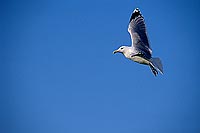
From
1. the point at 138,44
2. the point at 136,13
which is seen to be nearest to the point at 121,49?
the point at 138,44

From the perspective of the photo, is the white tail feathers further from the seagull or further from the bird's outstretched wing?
the bird's outstretched wing

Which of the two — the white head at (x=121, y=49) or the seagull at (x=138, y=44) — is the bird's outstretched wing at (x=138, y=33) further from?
the white head at (x=121, y=49)

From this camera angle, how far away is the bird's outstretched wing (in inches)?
233

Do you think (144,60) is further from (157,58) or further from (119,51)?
(119,51)

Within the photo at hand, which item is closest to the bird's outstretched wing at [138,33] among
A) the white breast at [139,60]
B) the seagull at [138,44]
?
the seagull at [138,44]

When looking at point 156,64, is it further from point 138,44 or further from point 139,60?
point 138,44

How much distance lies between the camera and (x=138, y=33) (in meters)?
5.98

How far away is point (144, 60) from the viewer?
5.82 metres

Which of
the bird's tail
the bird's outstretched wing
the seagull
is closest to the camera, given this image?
the bird's tail

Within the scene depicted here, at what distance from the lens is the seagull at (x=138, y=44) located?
19.0 ft

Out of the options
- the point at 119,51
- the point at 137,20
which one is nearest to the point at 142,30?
the point at 137,20

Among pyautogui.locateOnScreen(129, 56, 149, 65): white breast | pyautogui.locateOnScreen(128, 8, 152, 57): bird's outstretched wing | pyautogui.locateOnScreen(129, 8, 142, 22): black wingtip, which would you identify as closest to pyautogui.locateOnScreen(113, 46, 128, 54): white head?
pyautogui.locateOnScreen(128, 8, 152, 57): bird's outstretched wing

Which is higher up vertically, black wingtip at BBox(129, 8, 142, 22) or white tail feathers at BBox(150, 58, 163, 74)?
black wingtip at BBox(129, 8, 142, 22)

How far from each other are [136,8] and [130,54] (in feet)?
2.51
